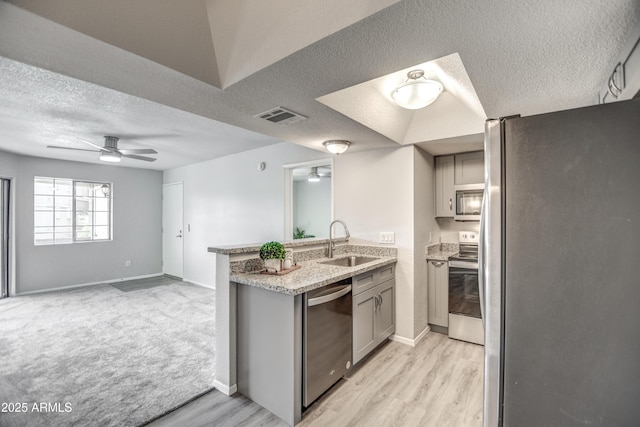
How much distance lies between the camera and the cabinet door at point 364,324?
2459 mm

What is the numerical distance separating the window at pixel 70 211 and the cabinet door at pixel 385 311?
6.02 m

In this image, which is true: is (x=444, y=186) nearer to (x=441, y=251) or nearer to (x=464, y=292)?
(x=441, y=251)

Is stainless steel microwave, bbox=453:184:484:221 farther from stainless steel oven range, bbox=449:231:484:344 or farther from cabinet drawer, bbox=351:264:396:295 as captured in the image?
cabinet drawer, bbox=351:264:396:295

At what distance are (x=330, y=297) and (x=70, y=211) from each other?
619 cm

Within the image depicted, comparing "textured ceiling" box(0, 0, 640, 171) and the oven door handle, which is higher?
"textured ceiling" box(0, 0, 640, 171)

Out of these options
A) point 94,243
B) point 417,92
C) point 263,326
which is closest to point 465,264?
point 417,92

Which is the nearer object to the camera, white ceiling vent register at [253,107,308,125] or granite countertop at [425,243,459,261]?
white ceiling vent register at [253,107,308,125]

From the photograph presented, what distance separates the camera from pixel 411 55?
4.44ft

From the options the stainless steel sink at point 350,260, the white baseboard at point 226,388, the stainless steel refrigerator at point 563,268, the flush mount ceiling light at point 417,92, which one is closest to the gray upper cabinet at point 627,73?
the stainless steel refrigerator at point 563,268

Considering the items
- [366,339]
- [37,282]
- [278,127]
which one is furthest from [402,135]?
[37,282]

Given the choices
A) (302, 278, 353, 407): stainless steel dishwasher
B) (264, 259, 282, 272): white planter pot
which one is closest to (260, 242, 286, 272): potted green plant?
(264, 259, 282, 272): white planter pot

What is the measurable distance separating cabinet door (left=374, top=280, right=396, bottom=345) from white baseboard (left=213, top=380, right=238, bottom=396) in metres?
1.35

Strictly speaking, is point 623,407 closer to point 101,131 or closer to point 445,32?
point 445,32

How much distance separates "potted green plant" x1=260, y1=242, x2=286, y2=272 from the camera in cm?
229
